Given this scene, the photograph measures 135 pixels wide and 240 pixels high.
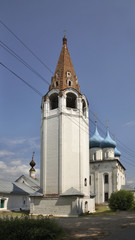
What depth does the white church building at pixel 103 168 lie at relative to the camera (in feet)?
125

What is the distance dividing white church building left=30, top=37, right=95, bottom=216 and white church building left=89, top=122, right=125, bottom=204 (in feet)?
46.0

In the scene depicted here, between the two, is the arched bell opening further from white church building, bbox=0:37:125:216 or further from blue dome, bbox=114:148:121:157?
blue dome, bbox=114:148:121:157

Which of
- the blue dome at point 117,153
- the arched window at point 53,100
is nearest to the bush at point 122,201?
the arched window at point 53,100

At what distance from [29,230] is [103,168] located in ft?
108

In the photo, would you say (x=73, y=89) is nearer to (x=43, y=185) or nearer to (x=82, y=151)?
(x=82, y=151)

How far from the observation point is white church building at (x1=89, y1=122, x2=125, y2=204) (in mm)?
38188

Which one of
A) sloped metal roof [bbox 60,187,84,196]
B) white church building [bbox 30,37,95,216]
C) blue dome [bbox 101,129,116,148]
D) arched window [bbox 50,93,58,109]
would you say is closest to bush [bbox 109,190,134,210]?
white church building [bbox 30,37,95,216]

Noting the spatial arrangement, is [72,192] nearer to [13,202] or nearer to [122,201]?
[122,201]

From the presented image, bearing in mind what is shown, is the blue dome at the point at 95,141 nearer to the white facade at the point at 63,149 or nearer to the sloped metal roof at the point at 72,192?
the white facade at the point at 63,149

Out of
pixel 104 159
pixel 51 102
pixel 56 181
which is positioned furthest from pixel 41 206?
pixel 104 159

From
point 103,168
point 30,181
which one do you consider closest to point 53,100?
point 30,181

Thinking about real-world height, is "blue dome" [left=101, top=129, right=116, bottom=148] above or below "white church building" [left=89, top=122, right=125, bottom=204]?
above

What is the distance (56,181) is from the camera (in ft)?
73.9

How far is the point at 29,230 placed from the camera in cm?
860
